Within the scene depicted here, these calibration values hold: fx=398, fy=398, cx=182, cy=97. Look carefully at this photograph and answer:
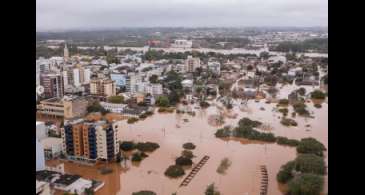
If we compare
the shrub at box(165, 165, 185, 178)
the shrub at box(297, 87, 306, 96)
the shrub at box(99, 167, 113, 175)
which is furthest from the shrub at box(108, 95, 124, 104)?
the shrub at box(297, 87, 306, 96)

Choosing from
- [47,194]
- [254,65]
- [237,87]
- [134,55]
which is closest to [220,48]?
[254,65]

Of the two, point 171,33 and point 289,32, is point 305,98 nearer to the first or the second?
point 289,32

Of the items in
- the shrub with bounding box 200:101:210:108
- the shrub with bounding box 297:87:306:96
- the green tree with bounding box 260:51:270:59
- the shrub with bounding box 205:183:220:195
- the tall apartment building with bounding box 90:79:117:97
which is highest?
the green tree with bounding box 260:51:270:59

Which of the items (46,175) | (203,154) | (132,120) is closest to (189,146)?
(203,154)

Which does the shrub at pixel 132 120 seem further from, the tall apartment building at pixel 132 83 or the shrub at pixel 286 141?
the shrub at pixel 286 141

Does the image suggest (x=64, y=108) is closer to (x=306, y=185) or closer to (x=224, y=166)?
(x=224, y=166)

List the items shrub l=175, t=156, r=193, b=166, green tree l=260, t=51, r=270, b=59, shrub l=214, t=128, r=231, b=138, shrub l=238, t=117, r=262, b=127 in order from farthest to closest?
1. green tree l=260, t=51, r=270, b=59
2. shrub l=238, t=117, r=262, b=127
3. shrub l=214, t=128, r=231, b=138
4. shrub l=175, t=156, r=193, b=166

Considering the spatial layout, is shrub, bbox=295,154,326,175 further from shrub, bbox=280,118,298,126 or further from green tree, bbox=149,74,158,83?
green tree, bbox=149,74,158,83

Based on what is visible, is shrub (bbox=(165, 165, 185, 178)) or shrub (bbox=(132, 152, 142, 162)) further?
shrub (bbox=(132, 152, 142, 162))
